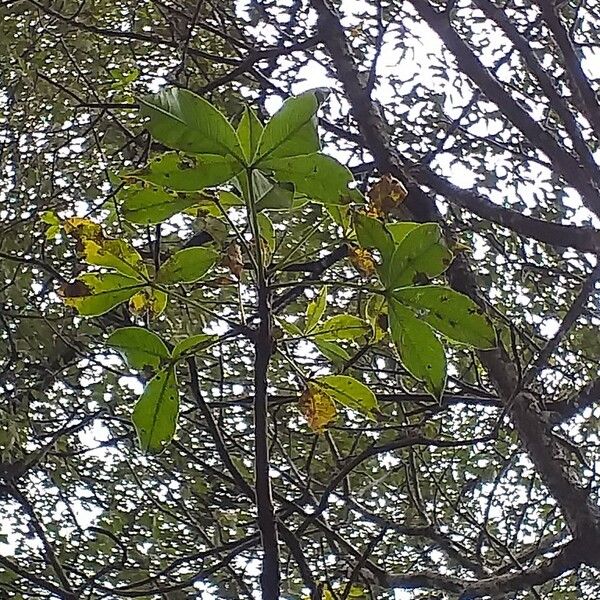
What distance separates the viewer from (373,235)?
38 centimetres

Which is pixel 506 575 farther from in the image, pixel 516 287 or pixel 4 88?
pixel 4 88

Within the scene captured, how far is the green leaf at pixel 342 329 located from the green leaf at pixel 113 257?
98 millimetres

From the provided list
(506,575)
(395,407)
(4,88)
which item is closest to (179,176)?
(506,575)

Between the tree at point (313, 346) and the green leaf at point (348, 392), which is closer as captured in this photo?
the green leaf at point (348, 392)

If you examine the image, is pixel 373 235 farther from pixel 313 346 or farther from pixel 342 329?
pixel 313 346

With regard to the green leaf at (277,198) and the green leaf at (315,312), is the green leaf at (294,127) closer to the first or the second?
the green leaf at (277,198)

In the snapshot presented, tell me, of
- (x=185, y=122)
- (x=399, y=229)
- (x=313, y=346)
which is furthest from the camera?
(x=313, y=346)

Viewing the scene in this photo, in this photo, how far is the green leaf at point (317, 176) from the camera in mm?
346

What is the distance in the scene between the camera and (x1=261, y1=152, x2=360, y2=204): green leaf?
1.13 ft

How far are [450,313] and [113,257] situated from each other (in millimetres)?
147

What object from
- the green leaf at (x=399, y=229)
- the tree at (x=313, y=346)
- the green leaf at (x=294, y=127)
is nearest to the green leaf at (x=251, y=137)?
the green leaf at (x=294, y=127)

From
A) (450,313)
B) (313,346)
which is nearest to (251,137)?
(450,313)

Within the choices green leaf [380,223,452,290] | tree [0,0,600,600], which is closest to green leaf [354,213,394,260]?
green leaf [380,223,452,290]

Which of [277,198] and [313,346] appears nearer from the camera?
[277,198]
